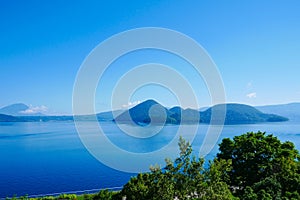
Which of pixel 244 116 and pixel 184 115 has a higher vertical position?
pixel 184 115

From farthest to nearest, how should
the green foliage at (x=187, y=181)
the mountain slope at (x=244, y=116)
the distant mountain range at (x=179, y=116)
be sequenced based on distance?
the mountain slope at (x=244, y=116) → the distant mountain range at (x=179, y=116) → the green foliage at (x=187, y=181)

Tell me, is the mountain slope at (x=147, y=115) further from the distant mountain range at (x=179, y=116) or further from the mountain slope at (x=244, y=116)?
the mountain slope at (x=244, y=116)

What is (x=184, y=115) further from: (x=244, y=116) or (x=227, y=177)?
(x=227, y=177)

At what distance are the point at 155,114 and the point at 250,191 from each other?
77924 mm

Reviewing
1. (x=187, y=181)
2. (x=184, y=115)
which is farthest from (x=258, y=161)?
(x=184, y=115)

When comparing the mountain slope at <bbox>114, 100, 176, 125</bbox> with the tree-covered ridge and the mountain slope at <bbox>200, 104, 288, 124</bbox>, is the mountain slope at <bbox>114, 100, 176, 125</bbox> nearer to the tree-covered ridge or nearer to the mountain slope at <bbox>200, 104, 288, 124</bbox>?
the mountain slope at <bbox>200, 104, 288, 124</bbox>

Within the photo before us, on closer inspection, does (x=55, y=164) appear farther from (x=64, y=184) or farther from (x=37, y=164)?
(x=64, y=184)

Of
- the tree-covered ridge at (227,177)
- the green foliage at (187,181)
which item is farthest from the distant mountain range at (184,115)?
the green foliage at (187,181)

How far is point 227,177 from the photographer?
37.5 feet

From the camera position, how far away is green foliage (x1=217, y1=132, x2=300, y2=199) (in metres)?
11.0

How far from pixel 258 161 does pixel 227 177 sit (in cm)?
218

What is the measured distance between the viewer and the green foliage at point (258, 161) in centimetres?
1103

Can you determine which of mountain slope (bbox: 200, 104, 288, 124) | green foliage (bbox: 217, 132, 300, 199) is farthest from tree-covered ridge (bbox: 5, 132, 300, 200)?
mountain slope (bbox: 200, 104, 288, 124)

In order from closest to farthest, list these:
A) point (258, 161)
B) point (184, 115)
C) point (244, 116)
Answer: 1. point (258, 161)
2. point (184, 115)
3. point (244, 116)
